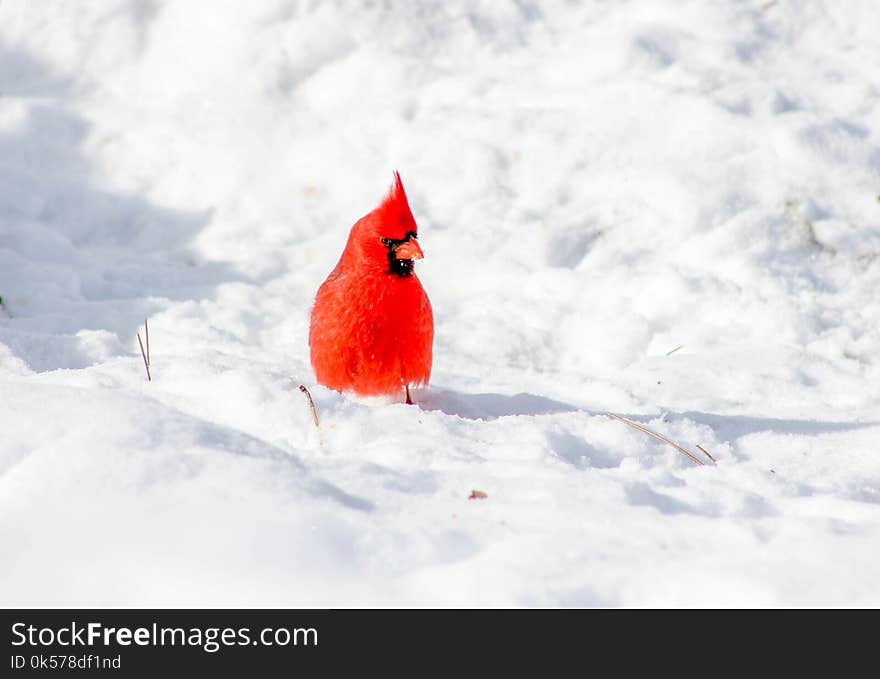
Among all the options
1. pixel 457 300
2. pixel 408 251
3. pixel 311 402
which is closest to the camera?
pixel 311 402

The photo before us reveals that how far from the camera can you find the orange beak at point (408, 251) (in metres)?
2.80

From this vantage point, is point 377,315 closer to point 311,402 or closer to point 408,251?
point 408,251

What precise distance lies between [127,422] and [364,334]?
943mm

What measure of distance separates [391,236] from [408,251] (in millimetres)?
74

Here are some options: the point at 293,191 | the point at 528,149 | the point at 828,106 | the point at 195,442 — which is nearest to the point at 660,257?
the point at 528,149

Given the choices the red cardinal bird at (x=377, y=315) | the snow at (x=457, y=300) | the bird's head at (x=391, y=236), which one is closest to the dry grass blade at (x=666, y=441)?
the snow at (x=457, y=300)

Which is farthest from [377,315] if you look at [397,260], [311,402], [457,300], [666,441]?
[457,300]

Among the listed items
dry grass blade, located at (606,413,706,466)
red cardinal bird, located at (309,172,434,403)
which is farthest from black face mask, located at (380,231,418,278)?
dry grass blade, located at (606,413,706,466)

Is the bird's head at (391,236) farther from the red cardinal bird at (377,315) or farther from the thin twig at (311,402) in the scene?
the thin twig at (311,402)

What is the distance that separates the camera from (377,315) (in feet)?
9.30

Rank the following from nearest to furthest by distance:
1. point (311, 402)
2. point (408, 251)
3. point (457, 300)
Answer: point (311, 402) < point (408, 251) < point (457, 300)

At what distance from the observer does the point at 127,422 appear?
2.02m

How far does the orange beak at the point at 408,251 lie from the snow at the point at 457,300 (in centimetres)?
46
